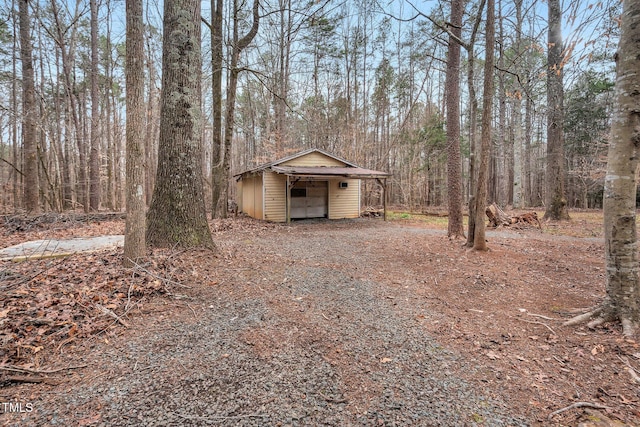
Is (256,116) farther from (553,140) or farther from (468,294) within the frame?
(468,294)

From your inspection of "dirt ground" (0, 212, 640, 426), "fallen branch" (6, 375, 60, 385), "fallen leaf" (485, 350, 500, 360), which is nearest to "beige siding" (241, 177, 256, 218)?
"dirt ground" (0, 212, 640, 426)

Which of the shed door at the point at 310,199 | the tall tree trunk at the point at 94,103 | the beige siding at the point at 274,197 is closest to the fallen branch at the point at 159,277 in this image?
the beige siding at the point at 274,197

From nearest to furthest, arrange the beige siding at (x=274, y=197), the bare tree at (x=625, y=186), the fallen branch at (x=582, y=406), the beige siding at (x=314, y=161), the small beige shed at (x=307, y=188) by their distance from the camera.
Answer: the fallen branch at (x=582, y=406) → the bare tree at (x=625, y=186) → the small beige shed at (x=307, y=188) → the beige siding at (x=274, y=197) → the beige siding at (x=314, y=161)

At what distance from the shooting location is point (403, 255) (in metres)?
5.77

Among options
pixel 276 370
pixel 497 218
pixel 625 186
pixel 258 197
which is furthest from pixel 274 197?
pixel 625 186

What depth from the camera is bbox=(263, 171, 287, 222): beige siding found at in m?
12.4

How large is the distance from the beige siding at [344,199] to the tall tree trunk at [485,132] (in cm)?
869

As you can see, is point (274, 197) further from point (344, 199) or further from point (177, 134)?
point (177, 134)

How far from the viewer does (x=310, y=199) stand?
44.5 feet

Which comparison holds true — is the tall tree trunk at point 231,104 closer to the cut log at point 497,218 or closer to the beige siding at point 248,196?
the beige siding at point 248,196

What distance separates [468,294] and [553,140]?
10.5 metres

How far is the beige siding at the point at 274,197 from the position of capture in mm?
12367

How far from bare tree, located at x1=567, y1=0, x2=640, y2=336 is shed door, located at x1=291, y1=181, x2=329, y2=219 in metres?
11.2

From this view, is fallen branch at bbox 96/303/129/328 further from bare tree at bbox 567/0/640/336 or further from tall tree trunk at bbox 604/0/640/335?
tall tree trunk at bbox 604/0/640/335
